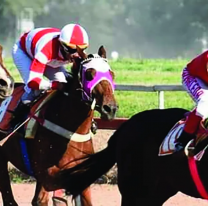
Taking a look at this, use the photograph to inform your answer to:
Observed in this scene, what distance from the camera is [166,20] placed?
68.1 m

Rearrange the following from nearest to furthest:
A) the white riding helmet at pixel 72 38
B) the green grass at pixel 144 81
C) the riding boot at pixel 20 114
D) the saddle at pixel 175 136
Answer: the saddle at pixel 175 136 < the white riding helmet at pixel 72 38 < the riding boot at pixel 20 114 < the green grass at pixel 144 81

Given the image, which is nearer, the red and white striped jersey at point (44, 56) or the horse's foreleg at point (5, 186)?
the red and white striped jersey at point (44, 56)

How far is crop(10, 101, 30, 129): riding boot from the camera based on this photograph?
23.0 feet

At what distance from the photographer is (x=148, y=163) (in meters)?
5.87

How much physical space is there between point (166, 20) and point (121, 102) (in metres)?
54.6

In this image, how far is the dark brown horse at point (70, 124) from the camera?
604 centimetres

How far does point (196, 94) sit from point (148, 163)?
2.34 feet

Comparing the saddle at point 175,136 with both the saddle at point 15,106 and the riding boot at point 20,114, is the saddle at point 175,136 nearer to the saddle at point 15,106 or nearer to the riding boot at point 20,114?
the saddle at point 15,106

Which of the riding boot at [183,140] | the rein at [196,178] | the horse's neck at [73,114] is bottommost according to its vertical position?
the rein at [196,178]

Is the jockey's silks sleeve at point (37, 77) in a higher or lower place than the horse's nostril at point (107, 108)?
higher

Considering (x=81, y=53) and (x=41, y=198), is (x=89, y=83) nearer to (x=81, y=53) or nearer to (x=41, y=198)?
(x=81, y=53)

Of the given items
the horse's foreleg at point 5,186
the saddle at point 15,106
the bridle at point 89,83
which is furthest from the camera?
the horse's foreleg at point 5,186

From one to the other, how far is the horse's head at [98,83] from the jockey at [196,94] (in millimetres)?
610

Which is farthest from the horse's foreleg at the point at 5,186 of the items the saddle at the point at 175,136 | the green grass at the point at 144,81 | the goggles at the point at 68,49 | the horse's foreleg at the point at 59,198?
the green grass at the point at 144,81
